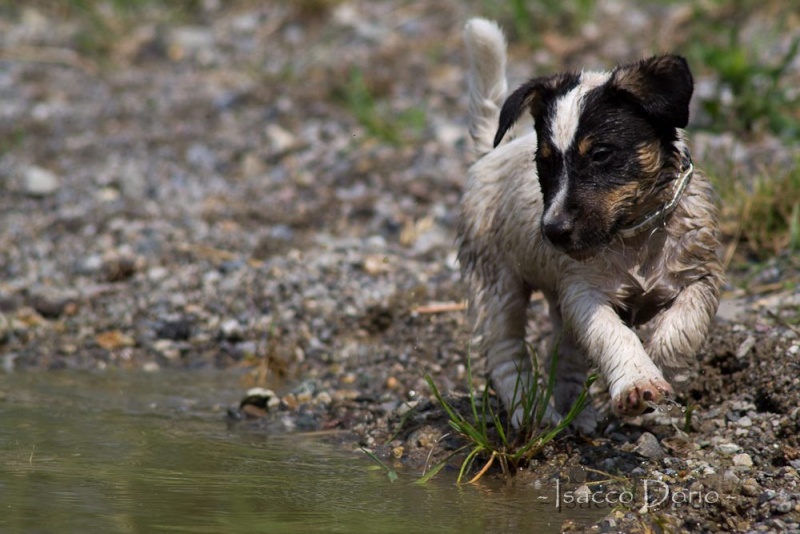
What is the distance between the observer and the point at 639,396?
391 cm

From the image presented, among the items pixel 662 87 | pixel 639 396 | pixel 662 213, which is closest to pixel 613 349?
pixel 639 396

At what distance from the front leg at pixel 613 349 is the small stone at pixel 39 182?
5.78m

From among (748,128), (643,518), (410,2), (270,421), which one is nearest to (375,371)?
(270,421)

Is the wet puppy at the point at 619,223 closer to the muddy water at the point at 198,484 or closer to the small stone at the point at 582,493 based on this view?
the small stone at the point at 582,493

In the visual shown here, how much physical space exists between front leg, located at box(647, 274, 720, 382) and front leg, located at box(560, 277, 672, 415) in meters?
0.12

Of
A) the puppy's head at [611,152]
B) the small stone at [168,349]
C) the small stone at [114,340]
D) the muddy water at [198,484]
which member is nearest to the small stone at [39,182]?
the small stone at [114,340]

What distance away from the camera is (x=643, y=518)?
147 inches

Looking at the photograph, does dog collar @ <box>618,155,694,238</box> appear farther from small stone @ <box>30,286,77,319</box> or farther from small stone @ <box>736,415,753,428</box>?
small stone @ <box>30,286,77,319</box>

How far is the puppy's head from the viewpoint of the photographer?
13.6ft

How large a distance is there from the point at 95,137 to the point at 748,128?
5.65m

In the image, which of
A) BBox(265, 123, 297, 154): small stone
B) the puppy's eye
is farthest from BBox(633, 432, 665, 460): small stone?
BBox(265, 123, 297, 154): small stone

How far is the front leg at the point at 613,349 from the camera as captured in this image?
394 cm

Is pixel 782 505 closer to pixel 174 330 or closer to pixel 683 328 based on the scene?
pixel 683 328

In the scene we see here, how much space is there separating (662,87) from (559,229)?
27.1 inches
